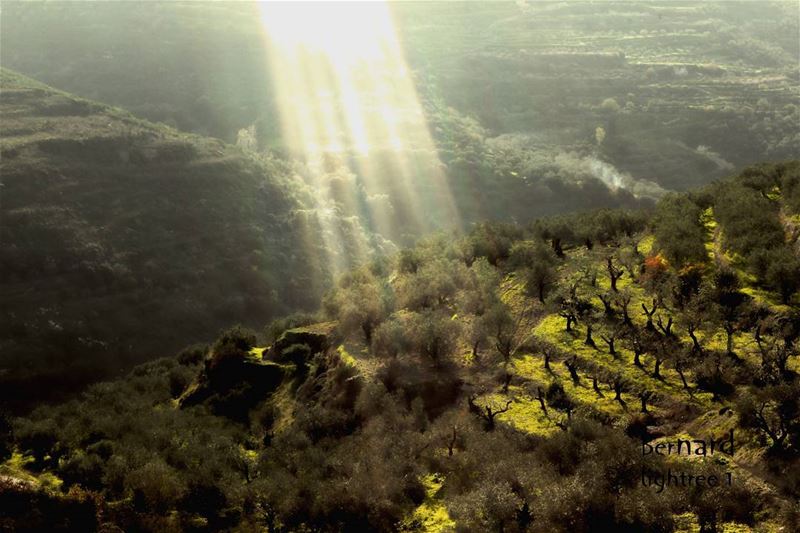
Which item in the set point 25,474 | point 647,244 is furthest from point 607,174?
point 25,474

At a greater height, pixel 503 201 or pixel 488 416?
pixel 488 416

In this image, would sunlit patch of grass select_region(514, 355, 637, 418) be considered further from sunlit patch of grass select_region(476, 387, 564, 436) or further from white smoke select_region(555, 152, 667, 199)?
white smoke select_region(555, 152, 667, 199)

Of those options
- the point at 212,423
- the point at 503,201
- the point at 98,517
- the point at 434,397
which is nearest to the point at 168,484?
the point at 98,517

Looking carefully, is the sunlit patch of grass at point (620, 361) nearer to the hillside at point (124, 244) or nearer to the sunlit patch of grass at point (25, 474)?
the sunlit patch of grass at point (25, 474)

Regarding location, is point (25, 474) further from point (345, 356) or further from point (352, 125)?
point (352, 125)

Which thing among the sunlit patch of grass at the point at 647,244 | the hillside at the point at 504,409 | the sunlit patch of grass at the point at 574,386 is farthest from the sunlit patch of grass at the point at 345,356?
the sunlit patch of grass at the point at 647,244

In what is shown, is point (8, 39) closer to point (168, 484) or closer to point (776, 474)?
point (168, 484)

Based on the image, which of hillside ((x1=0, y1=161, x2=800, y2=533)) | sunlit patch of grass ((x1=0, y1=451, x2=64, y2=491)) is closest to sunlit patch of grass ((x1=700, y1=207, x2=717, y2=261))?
hillside ((x1=0, y1=161, x2=800, y2=533))
